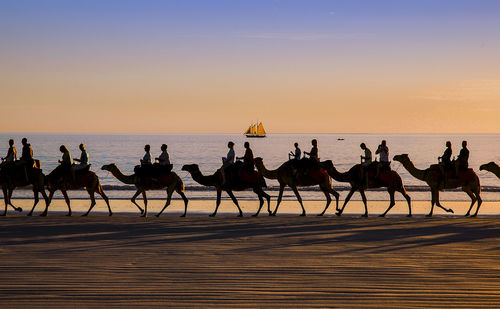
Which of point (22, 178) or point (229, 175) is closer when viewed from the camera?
point (229, 175)

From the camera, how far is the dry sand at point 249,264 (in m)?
8.12

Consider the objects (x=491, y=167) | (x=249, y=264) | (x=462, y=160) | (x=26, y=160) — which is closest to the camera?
(x=249, y=264)

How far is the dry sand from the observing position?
8.12 m

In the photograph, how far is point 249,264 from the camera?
10.3 metres

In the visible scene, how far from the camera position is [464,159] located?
18.0 m

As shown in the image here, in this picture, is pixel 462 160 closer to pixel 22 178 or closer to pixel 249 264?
pixel 249 264

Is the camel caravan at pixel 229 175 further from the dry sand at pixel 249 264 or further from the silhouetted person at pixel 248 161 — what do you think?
the dry sand at pixel 249 264

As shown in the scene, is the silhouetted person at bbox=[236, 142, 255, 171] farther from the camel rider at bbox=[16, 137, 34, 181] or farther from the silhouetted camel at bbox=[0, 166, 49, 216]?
the camel rider at bbox=[16, 137, 34, 181]

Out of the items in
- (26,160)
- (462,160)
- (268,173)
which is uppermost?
(462,160)

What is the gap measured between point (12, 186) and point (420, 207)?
14860mm

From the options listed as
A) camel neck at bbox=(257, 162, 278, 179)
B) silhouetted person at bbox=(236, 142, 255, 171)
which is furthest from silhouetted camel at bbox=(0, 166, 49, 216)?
camel neck at bbox=(257, 162, 278, 179)

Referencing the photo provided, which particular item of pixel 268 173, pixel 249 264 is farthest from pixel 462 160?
pixel 249 264

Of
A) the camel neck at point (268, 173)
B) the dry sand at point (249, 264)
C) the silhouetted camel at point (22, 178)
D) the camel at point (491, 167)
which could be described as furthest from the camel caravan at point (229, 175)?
the dry sand at point (249, 264)

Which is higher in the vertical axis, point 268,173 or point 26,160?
point 26,160
